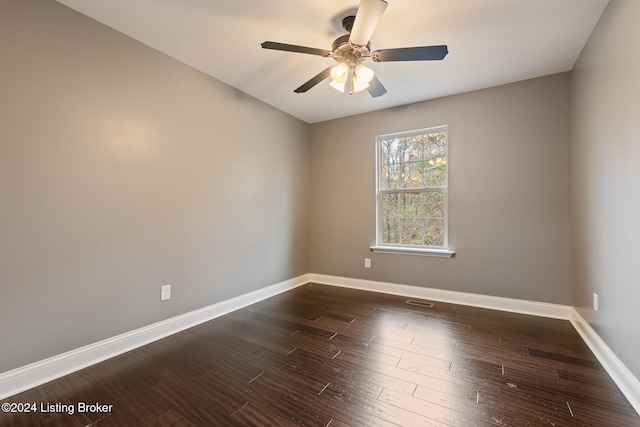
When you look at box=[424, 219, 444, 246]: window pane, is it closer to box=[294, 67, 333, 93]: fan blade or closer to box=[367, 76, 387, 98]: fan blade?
box=[367, 76, 387, 98]: fan blade

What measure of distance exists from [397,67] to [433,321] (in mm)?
2472

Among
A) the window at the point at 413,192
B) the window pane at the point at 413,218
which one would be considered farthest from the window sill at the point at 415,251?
the window pane at the point at 413,218

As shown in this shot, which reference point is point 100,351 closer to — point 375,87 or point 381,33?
point 375,87

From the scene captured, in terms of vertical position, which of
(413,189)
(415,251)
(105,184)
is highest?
(413,189)

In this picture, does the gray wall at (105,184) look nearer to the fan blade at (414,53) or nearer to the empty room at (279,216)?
the empty room at (279,216)

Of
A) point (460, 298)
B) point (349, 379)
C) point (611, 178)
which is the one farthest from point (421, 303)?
point (611, 178)

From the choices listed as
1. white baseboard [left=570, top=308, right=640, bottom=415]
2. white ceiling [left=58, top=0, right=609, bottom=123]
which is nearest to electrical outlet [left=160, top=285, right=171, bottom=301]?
white ceiling [left=58, top=0, right=609, bottom=123]

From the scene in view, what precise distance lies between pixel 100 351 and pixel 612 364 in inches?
137

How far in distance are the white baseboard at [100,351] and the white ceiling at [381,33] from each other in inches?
92.8

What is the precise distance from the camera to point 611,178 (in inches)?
71.4

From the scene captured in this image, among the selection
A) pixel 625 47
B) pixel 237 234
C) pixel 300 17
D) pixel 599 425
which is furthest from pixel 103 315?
pixel 625 47

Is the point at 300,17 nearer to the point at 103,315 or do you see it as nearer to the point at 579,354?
the point at 103,315

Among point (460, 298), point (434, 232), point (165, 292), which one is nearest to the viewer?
point (165, 292)

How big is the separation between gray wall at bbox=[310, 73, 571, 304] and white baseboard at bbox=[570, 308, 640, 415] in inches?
21.6
